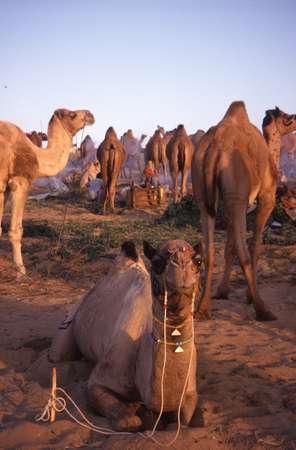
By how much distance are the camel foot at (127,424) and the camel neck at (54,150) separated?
566cm

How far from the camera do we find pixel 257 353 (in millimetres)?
4473

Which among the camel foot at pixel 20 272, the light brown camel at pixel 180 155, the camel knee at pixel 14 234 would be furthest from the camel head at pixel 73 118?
the light brown camel at pixel 180 155

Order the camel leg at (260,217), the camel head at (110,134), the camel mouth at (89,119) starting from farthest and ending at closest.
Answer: the camel head at (110,134), the camel mouth at (89,119), the camel leg at (260,217)

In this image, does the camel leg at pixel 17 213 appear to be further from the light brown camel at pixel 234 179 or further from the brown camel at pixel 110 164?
the brown camel at pixel 110 164

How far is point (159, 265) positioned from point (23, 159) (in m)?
5.68

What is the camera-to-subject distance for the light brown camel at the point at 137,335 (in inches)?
102

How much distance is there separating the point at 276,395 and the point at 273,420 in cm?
49

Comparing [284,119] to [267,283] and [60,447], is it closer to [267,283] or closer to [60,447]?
[267,283]

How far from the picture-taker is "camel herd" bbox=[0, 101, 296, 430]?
266cm

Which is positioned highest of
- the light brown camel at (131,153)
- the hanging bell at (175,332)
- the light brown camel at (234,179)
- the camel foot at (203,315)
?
the light brown camel at (131,153)

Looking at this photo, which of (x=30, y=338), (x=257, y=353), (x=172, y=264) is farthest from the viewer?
(x=30, y=338)

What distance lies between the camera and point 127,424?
2980mm

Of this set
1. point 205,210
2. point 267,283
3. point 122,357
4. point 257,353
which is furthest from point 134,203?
point 122,357

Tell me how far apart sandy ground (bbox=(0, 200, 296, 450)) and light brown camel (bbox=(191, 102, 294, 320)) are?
553mm
